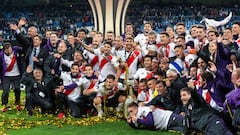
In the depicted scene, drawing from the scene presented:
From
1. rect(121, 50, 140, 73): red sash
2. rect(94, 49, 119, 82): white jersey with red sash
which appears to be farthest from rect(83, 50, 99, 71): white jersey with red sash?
rect(121, 50, 140, 73): red sash

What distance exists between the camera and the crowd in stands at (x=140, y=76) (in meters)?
6.98

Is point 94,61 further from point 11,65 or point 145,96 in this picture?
point 11,65

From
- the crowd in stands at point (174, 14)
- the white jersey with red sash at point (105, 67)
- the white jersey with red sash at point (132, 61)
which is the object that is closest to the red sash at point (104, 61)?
the white jersey with red sash at point (105, 67)

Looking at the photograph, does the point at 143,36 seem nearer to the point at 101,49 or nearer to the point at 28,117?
the point at 101,49

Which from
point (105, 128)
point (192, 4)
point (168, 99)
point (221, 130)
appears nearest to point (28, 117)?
point (105, 128)

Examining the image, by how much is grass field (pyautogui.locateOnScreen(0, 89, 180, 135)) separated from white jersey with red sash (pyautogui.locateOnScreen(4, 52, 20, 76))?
1.28 m

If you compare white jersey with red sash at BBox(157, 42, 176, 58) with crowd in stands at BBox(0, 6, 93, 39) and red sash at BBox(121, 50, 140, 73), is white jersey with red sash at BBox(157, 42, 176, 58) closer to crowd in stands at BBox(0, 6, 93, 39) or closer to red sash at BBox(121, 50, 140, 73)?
red sash at BBox(121, 50, 140, 73)

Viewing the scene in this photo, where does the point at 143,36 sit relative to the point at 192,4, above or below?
below

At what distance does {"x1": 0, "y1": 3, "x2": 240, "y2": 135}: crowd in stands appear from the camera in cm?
698

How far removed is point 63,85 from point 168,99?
7.36 ft

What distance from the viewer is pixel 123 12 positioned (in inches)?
856

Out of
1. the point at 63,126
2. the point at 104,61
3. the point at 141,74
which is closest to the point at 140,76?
the point at 141,74

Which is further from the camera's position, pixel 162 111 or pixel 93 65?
pixel 93 65

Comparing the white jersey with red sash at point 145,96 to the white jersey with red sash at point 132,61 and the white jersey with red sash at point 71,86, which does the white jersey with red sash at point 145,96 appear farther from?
the white jersey with red sash at point 71,86
